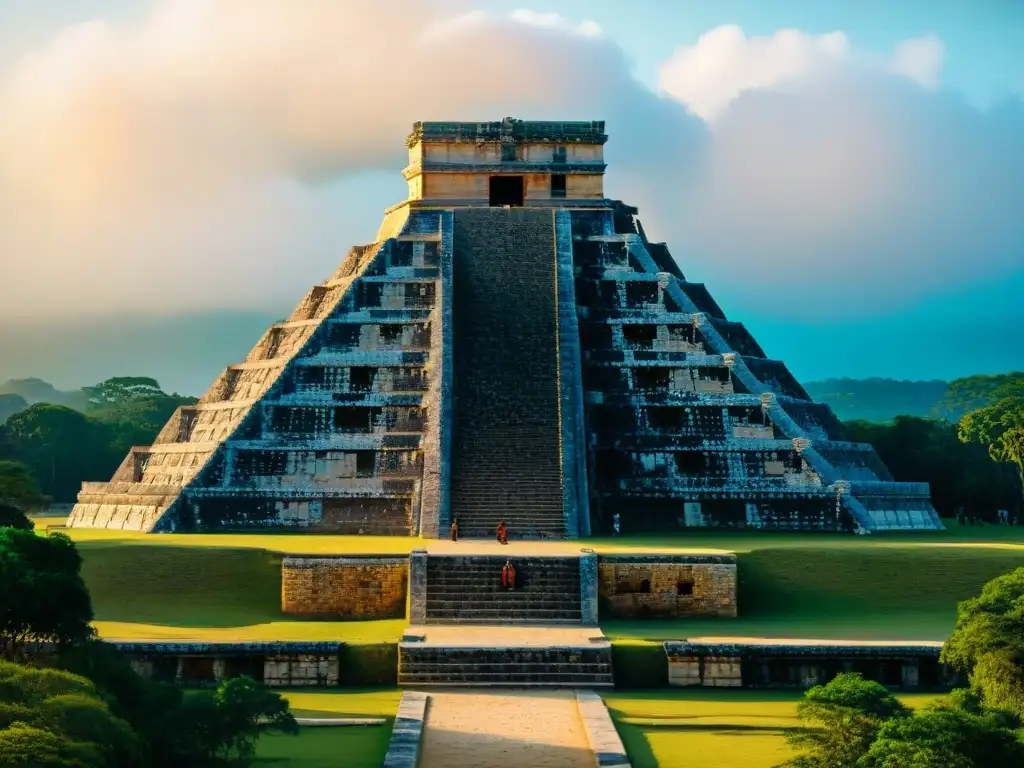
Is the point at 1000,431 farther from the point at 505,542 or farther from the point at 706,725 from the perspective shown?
the point at 706,725

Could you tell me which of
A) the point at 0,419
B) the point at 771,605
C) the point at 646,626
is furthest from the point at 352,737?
the point at 0,419

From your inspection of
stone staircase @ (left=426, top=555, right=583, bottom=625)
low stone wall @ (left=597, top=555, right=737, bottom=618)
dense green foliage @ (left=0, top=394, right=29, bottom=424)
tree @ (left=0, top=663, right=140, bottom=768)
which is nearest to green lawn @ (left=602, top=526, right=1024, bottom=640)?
low stone wall @ (left=597, top=555, right=737, bottom=618)

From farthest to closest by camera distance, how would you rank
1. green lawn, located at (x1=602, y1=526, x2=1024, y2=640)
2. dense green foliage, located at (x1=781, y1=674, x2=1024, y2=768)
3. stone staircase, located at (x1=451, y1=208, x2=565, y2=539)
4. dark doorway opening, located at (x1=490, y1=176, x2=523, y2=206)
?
1. dark doorway opening, located at (x1=490, y1=176, x2=523, y2=206)
2. stone staircase, located at (x1=451, y1=208, x2=565, y2=539)
3. green lawn, located at (x1=602, y1=526, x2=1024, y2=640)
4. dense green foliage, located at (x1=781, y1=674, x2=1024, y2=768)

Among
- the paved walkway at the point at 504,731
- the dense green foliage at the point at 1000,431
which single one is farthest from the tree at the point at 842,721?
the dense green foliage at the point at 1000,431

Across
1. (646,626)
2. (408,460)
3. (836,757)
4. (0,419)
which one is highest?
(0,419)

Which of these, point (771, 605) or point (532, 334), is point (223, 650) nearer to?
point (771, 605)

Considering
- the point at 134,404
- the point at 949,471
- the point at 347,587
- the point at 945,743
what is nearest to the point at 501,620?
the point at 347,587

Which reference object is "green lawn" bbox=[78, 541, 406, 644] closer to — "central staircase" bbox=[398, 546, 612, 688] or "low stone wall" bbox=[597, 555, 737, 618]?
"central staircase" bbox=[398, 546, 612, 688]
